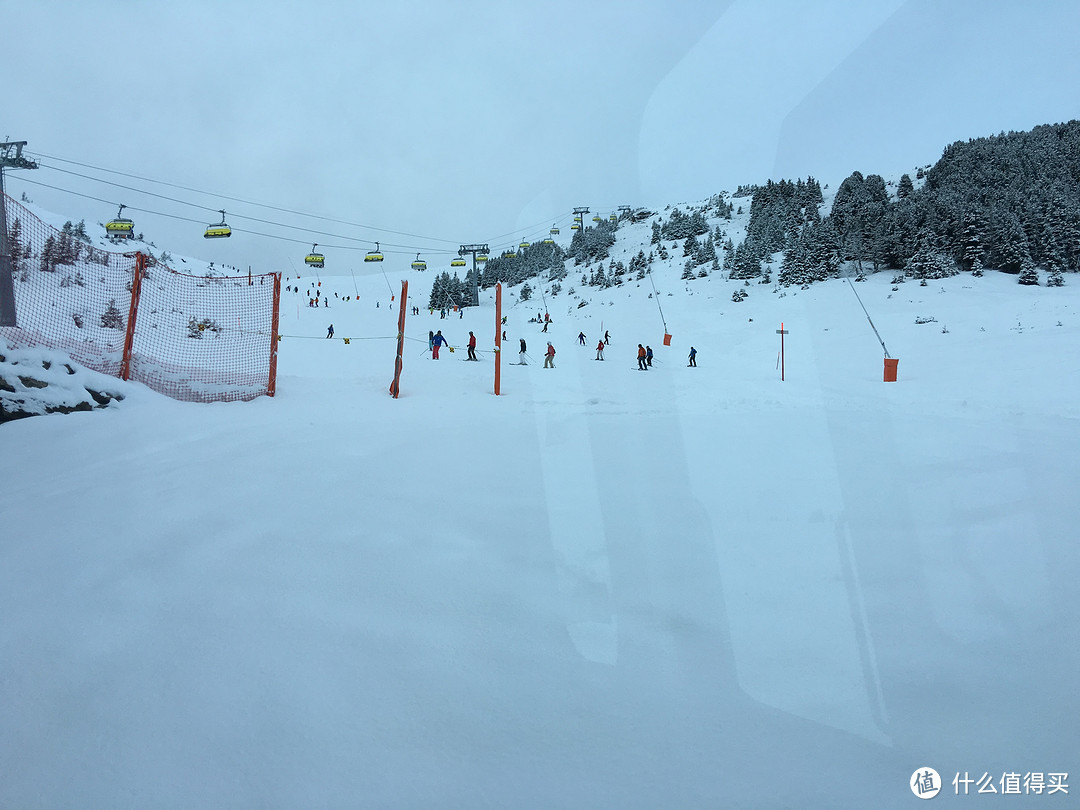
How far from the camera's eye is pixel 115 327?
506 inches

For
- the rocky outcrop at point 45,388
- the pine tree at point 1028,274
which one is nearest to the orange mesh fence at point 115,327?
the rocky outcrop at point 45,388

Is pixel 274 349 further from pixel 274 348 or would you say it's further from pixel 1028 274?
pixel 1028 274

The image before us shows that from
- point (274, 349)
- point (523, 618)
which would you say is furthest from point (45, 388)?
point (523, 618)

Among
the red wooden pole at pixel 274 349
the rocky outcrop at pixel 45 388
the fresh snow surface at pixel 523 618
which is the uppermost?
the red wooden pole at pixel 274 349

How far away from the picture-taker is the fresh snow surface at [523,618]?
2221 mm

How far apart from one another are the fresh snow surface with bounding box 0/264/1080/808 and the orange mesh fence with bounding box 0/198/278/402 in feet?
A: 8.04

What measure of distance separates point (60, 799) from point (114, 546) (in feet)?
7.53

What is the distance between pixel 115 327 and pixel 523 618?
14.6m

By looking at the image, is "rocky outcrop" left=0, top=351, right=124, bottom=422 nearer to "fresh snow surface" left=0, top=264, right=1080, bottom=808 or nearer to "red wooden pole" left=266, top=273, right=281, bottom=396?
"fresh snow surface" left=0, top=264, right=1080, bottom=808

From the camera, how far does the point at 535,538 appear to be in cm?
429

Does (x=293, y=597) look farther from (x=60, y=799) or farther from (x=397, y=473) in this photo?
(x=397, y=473)

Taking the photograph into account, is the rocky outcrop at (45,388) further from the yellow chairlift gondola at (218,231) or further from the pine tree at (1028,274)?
the pine tree at (1028,274)

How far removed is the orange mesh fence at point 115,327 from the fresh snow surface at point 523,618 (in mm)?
2451

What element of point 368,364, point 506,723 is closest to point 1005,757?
point 506,723
